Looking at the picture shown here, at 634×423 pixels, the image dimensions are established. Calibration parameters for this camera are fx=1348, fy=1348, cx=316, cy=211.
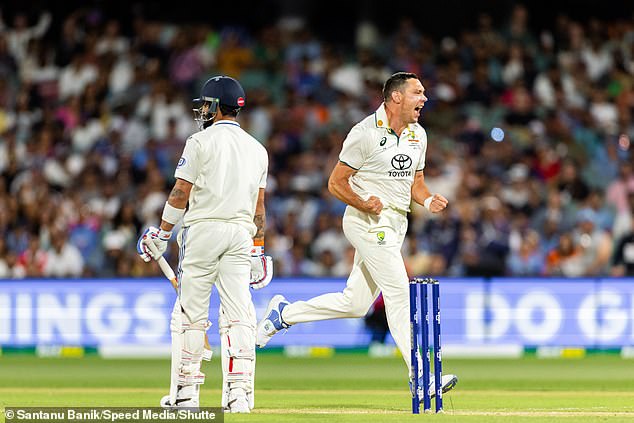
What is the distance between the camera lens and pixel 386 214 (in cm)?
970

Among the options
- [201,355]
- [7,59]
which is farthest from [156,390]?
[7,59]

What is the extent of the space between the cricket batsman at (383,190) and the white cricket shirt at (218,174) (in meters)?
1.10

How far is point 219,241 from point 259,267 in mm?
715

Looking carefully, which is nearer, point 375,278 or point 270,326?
point 375,278

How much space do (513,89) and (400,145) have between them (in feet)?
35.9

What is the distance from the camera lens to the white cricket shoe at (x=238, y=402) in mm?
8727

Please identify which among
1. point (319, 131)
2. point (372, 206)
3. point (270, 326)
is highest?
point (319, 131)

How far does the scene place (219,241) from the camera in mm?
8688

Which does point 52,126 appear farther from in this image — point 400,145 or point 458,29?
point 400,145

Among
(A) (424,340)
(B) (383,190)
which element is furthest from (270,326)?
(A) (424,340)

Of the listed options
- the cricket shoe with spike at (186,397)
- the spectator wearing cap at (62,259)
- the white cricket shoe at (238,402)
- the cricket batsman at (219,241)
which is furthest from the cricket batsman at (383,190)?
the spectator wearing cap at (62,259)

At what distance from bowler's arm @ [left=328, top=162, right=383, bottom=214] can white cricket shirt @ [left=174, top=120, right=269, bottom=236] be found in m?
1.03

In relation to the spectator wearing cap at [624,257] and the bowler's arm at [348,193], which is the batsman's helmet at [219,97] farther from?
the spectator wearing cap at [624,257]

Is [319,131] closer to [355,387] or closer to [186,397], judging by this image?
[355,387]
